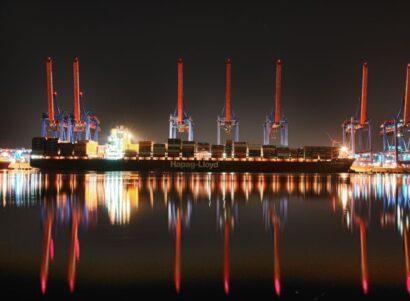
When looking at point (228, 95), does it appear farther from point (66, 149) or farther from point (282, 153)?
point (66, 149)

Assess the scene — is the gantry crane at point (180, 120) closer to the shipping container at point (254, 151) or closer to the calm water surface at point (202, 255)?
the shipping container at point (254, 151)

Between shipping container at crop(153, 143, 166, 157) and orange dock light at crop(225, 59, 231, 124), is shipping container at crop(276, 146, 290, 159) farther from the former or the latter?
shipping container at crop(153, 143, 166, 157)

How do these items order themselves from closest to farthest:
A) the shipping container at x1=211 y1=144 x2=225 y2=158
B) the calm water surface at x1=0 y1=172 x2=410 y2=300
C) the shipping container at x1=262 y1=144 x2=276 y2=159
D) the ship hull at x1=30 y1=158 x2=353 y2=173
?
the calm water surface at x1=0 y1=172 x2=410 y2=300 < the ship hull at x1=30 y1=158 x2=353 y2=173 < the shipping container at x1=262 y1=144 x2=276 y2=159 < the shipping container at x1=211 y1=144 x2=225 y2=158

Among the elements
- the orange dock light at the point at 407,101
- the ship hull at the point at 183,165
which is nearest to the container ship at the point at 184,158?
the ship hull at the point at 183,165

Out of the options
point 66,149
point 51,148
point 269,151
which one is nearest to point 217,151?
point 269,151

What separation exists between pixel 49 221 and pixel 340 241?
195 inches

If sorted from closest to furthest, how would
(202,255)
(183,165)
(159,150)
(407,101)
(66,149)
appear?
(202,255) < (159,150) < (183,165) < (66,149) < (407,101)

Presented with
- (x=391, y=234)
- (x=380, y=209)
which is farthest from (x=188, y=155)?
(x=391, y=234)

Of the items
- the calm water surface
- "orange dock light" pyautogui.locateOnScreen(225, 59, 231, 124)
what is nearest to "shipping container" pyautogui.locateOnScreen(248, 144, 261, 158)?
"orange dock light" pyautogui.locateOnScreen(225, 59, 231, 124)

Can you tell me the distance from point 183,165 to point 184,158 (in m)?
0.81

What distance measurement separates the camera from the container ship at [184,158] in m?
44.1

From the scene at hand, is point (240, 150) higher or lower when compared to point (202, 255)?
higher

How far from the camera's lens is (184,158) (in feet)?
146

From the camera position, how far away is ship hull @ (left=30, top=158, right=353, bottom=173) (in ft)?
144
